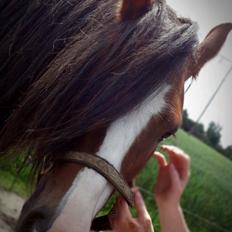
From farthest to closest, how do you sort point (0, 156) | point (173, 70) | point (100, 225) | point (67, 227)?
point (100, 225) < point (0, 156) < point (173, 70) < point (67, 227)

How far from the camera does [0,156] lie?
157 centimetres

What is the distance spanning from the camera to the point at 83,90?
135cm

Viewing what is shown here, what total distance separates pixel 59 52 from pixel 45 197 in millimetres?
534

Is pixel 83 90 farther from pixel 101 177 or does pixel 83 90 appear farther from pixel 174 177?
pixel 174 177

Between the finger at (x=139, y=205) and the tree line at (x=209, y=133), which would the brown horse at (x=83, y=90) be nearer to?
the finger at (x=139, y=205)

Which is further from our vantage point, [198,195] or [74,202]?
[198,195]

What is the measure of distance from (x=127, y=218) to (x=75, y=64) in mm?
700

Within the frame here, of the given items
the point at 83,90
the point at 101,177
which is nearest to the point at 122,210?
the point at 101,177

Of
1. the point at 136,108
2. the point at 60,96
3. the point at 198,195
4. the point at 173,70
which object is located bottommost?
the point at 198,195

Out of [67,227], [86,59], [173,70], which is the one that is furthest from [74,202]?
[173,70]

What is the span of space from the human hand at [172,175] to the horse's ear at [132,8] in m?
0.63

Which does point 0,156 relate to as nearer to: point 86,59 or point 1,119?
point 1,119

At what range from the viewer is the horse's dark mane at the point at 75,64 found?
4.37ft

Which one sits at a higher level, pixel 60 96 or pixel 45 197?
pixel 60 96
